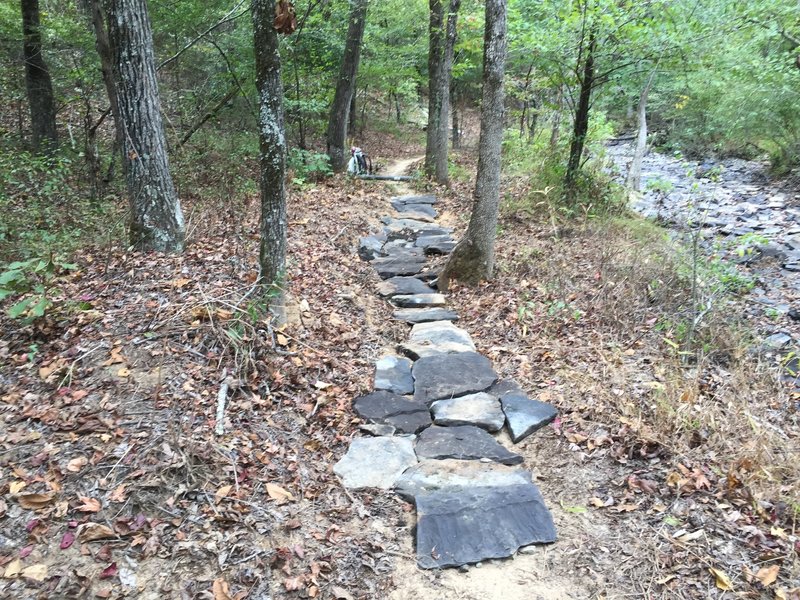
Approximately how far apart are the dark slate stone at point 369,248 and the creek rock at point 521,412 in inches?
167

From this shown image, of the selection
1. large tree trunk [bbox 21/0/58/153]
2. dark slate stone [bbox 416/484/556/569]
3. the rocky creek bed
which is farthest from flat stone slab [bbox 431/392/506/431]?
large tree trunk [bbox 21/0/58/153]

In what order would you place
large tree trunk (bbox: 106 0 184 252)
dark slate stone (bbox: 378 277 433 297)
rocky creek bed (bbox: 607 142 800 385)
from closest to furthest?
large tree trunk (bbox: 106 0 184 252)
rocky creek bed (bbox: 607 142 800 385)
dark slate stone (bbox: 378 277 433 297)

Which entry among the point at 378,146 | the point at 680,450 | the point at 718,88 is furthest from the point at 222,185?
the point at 718,88

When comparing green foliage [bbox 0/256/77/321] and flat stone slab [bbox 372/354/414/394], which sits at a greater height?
green foliage [bbox 0/256/77/321]

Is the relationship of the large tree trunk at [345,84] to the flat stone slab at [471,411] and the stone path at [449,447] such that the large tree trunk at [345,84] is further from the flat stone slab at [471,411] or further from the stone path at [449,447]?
the flat stone slab at [471,411]

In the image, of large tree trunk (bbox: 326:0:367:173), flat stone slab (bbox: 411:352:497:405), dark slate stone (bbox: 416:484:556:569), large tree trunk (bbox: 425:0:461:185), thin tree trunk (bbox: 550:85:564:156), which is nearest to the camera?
dark slate stone (bbox: 416:484:556:569)

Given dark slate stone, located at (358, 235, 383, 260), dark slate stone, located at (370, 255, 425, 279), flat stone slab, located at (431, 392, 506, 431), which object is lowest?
flat stone slab, located at (431, 392, 506, 431)

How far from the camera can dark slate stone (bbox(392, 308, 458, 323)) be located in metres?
7.00

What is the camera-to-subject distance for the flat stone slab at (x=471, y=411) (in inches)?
191

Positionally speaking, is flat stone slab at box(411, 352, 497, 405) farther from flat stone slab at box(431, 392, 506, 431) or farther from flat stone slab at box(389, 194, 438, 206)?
flat stone slab at box(389, 194, 438, 206)

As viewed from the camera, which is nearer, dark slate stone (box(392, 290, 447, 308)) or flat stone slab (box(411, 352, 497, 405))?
flat stone slab (box(411, 352, 497, 405))

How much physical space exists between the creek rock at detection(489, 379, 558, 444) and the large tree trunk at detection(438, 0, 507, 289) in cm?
271

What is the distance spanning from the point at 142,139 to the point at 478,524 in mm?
5730

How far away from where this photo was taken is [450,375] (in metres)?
5.57
